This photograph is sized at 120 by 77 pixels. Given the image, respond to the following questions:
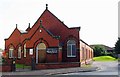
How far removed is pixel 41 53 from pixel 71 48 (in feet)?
14.2

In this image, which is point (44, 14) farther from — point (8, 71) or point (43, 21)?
point (8, 71)

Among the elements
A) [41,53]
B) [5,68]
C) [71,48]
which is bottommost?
[5,68]

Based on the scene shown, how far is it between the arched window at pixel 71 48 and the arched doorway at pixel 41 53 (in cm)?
347

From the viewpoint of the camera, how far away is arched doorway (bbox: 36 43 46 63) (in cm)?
3878

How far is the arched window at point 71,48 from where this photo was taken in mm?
38875

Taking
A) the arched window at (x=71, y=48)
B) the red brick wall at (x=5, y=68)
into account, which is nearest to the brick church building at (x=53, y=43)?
the arched window at (x=71, y=48)

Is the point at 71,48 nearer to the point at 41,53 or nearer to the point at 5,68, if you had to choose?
the point at 41,53

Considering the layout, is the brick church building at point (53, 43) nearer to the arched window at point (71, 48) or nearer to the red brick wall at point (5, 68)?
the arched window at point (71, 48)

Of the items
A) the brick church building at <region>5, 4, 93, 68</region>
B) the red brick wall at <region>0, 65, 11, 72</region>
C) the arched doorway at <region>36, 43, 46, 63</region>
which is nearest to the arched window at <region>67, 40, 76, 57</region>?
the brick church building at <region>5, 4, 93, 68</region>

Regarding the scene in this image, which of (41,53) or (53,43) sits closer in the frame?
(53,43)

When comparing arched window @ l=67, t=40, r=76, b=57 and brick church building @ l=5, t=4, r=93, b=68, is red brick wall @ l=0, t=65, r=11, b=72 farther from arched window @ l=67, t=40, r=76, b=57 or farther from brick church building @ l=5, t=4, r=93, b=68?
arched window @ l=67, t=40, r=76, b=57

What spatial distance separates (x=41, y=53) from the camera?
38938mm

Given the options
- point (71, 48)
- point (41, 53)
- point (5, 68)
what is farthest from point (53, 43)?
point (5, 68)

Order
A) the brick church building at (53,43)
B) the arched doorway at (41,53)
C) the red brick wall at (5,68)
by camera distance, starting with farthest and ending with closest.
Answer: the arched doorway at (41,53)
the brick church building at (53,43)
the red brick wall at (5,68)
